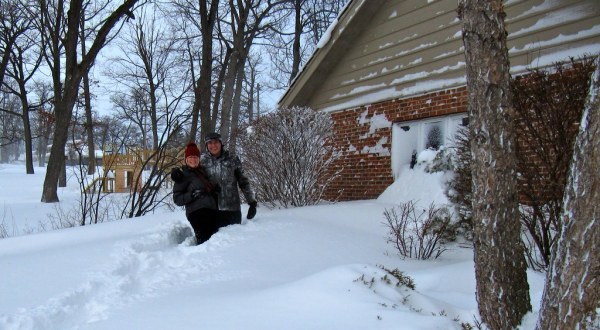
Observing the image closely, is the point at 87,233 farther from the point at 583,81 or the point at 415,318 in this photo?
the point at 583,81

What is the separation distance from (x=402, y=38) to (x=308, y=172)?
3218 millimetres

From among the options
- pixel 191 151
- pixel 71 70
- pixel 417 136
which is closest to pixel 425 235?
pixel 191 151

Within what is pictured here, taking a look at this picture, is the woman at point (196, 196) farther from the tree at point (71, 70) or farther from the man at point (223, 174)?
the tree at point (71, 70)

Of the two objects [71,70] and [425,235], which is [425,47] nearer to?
[425,235]

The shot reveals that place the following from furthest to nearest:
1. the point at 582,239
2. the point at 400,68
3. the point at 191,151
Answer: the point at 400,68, the point at 191,151, the point at 582,239

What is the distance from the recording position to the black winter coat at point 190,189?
497 centimetres

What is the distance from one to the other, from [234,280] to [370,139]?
588cm

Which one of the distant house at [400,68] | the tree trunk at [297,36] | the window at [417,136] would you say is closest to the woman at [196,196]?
the distant house at [400,68]

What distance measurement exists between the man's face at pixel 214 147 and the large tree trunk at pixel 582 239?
3987 millimetres

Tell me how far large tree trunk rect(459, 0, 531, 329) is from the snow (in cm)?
17

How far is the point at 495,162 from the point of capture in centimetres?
232

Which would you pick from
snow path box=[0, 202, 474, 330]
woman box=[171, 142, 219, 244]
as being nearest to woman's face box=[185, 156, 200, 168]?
woman box=[171, 142, 219, 244]

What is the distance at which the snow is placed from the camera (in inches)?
A: 103

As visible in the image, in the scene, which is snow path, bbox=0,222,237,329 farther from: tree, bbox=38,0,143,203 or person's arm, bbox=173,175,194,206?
tree, bbox=38,0,143,203
